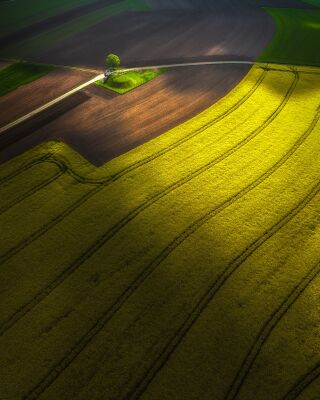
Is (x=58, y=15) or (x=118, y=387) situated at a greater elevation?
(x=58, y=15)

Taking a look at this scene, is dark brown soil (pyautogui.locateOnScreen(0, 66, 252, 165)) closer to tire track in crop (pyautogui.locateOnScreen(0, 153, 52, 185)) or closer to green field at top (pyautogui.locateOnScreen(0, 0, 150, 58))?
tire track in crop (pyautogui.locateOnScreen(0, 153, 52, 185))

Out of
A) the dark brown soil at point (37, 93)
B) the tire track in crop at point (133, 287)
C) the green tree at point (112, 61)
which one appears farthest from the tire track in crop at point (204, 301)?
the green tree at point (112, 61)

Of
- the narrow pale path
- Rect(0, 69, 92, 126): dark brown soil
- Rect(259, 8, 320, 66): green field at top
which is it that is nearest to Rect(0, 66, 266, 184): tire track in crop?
the narrow pale path

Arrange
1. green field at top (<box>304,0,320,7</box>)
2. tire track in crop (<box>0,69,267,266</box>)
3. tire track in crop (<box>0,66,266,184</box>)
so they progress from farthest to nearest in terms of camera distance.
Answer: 1. green field at top (<box>304,0,320,7</box>)
2. tire track in crop (<box>0,66,266,184</box>)
3. tire track in crop (<box>0,69,267,266</box>)

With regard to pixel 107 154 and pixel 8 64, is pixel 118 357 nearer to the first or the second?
pixel 107 154

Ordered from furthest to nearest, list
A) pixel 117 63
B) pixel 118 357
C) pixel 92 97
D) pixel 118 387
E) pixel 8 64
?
pixel 8 64, pixel 117 63, pixel 92 97, pixel 118 357, pixel 118 387

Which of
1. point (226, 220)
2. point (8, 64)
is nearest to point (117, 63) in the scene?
point (8, 64)

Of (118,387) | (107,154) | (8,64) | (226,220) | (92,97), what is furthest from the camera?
(8,64)

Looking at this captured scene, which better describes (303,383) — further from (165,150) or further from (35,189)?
(35,189)
